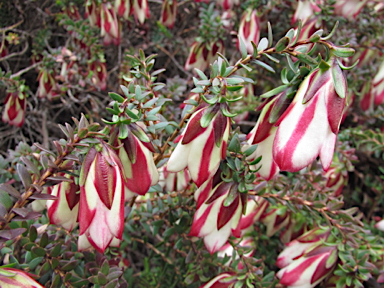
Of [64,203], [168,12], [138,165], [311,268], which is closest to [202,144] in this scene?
[138,165]

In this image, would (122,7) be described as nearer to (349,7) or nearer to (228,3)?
(228,3)

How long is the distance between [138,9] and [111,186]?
32.5 inches

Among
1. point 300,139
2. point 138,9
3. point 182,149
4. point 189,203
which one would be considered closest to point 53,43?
point 138,9

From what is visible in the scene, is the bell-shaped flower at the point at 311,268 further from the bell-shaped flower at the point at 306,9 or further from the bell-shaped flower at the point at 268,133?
the bell-shaped flower at the point at 306,9

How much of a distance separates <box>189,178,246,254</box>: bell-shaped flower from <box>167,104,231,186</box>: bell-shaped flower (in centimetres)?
7

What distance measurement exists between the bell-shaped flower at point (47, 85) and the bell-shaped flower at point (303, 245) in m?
0.84

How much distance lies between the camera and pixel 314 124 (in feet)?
1.29

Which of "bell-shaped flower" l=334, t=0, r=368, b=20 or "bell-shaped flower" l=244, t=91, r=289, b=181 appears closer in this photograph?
"bell-shaped flower" l=244, t=91, r=289, b=181

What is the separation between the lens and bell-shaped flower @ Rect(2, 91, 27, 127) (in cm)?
97

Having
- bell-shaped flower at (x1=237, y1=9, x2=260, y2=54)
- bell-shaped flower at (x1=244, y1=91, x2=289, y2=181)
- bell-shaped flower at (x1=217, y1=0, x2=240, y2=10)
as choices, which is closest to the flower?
bell-shaped flower at (x1=244, y1=91, x2=289, y2=181)

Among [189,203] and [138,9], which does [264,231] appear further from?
[138,9]

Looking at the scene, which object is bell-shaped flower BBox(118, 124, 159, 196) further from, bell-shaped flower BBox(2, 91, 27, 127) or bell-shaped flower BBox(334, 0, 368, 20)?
bell-shaped flower BBox(334, 0, 368, 20)

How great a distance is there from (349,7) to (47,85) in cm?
104

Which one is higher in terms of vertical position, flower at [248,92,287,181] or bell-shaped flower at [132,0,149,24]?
bell-shaped flower at [132,0,149,24]
